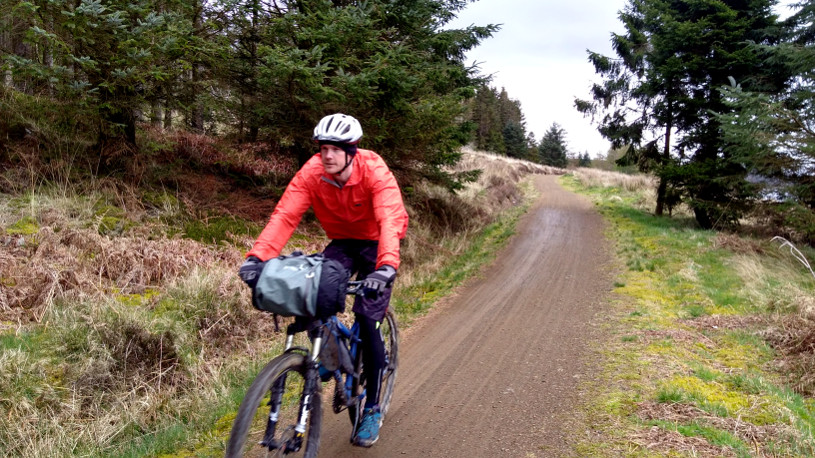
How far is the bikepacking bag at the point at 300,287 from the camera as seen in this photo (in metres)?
2.47

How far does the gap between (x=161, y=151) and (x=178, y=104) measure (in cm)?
172

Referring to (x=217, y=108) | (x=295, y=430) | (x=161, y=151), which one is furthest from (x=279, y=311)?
(x=161, y=151)

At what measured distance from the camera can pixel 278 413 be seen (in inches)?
104

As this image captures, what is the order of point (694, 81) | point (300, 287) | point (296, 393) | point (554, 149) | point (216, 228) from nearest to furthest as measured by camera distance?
point (300, 287), point (296, 393), point (216, 228), point (694, 81), point (554, 149)

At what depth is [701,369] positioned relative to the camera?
17.0 ft

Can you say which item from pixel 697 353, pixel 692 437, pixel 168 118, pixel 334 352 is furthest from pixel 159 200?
pixel 697 353

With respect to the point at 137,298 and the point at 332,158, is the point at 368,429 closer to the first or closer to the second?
the point at 332,158

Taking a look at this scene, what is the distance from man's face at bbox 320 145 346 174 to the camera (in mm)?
3076

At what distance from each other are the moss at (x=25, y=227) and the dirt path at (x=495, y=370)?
4.95 meters

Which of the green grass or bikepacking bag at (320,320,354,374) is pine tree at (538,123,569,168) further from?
bikepacking bag at (320,320,354,374)

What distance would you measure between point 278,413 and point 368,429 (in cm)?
117

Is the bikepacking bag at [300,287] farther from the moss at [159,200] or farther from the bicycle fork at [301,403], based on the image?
the moss at [159,200]

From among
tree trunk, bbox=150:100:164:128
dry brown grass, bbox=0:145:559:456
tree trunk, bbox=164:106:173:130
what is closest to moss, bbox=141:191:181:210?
dry brown grass, bbox=0:145:559:456

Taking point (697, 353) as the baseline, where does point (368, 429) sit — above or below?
below
